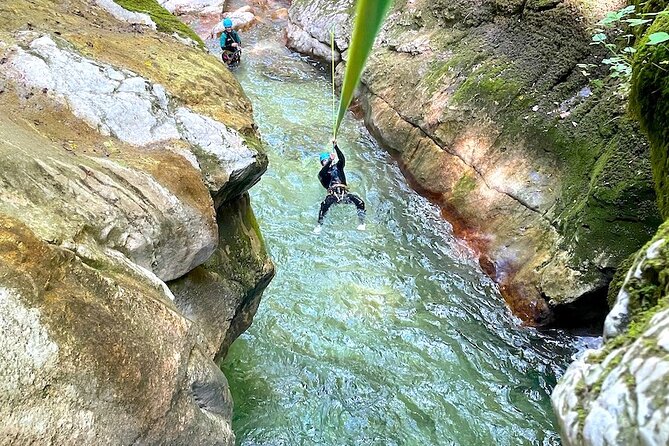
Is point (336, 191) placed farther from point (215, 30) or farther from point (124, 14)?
point (215, 30)

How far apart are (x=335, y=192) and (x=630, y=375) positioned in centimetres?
606

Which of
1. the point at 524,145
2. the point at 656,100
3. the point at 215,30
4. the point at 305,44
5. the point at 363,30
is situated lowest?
the point at 215,30

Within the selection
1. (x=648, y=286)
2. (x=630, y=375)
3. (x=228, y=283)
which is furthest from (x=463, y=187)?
(x=630, y=375)

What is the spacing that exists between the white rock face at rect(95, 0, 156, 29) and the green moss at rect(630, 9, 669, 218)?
4.02 m

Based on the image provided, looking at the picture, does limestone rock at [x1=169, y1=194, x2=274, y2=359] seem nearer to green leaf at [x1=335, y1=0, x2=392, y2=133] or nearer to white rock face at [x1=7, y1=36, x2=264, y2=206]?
white rock face at [x1=7, y1=36, x2=264, y2=206]

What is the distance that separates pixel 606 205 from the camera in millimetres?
5512

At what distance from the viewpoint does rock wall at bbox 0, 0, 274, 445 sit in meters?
1.80

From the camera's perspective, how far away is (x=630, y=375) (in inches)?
67.2

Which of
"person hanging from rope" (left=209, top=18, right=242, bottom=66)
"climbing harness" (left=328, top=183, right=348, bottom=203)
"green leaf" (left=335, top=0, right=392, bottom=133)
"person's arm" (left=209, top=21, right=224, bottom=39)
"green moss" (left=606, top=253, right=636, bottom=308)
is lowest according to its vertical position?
"person's arm" (left=209, top=21, right=224, bottom=39)

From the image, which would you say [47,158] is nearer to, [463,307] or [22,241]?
[22,241]

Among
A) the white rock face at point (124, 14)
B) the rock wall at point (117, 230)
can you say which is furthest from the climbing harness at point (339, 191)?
the white rock face at point (124, 14)

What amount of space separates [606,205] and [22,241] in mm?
5380

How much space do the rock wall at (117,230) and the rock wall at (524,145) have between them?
3271mm

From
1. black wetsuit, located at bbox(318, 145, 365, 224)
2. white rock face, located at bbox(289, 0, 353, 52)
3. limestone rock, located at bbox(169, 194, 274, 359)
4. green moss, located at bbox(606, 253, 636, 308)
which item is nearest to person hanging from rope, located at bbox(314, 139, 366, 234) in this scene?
black wetsuit, located at bbox(318, 145, 365, 224)
